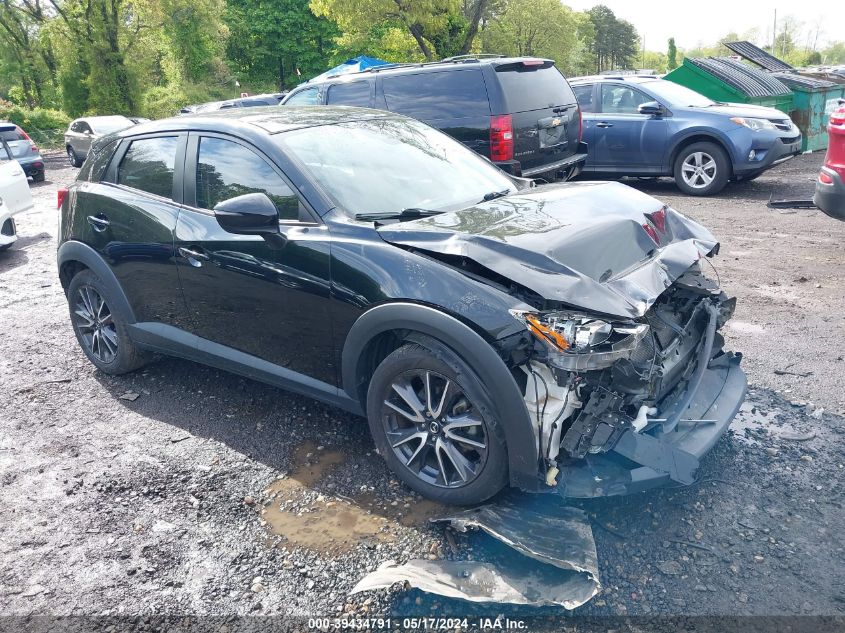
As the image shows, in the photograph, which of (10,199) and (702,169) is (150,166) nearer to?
(10,199)

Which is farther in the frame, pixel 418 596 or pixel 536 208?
pixel 536 208

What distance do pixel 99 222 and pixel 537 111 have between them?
5.15 m

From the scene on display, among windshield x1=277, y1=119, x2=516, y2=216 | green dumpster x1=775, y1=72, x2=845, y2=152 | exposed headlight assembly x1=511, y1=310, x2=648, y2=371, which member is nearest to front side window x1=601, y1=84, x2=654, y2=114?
green dumpster x1=775, y1=72, x2=845, y2=152

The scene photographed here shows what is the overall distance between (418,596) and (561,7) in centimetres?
5292

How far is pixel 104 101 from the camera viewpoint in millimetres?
33219

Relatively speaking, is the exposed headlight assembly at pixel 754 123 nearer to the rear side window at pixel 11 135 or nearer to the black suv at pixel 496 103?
the black suv at pixel 496 103

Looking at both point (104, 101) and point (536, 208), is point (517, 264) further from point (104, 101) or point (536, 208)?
point (104, 101)

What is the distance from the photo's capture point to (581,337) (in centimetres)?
285

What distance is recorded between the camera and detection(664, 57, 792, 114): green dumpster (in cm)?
1173

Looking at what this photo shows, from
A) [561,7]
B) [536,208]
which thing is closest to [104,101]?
[561,7]

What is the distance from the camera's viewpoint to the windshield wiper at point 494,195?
4082mm

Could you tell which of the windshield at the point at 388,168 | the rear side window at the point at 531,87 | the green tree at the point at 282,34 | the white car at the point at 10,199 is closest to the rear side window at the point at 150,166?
the windshield at the point at 388,168

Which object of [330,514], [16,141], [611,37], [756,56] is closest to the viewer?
[330,514]

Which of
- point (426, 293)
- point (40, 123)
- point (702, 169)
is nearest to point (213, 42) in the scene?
point (40, 123)
